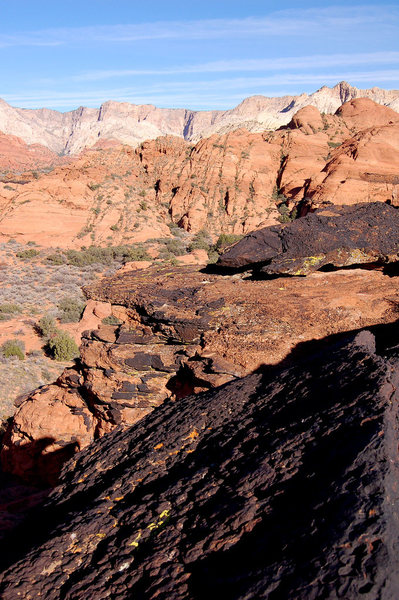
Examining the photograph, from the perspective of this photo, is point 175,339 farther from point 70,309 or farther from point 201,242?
point 201,242

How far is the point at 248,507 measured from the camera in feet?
10.0

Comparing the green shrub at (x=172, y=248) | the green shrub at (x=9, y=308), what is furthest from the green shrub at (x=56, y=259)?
the green shrub at (x=172, y=248)

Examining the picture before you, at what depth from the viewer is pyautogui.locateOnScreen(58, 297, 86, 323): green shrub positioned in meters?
18.3

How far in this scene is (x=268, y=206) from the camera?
106 feet

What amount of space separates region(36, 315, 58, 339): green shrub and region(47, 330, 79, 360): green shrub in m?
0.92

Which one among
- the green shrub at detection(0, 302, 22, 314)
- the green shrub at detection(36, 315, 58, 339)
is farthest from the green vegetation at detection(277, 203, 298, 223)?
the green shrub at detection(0, 302, 22, 314)

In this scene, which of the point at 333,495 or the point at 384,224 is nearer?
the point at 333,495

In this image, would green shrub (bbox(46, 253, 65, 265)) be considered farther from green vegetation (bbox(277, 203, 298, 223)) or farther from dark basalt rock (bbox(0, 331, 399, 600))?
dark basalt rock (bbox(0, 331, 399, 600))

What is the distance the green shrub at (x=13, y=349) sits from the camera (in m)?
14.9

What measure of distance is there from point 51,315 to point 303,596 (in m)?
18.8

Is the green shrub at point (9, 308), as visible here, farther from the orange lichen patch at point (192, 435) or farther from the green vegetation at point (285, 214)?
the green vegetation at point (285, 214)

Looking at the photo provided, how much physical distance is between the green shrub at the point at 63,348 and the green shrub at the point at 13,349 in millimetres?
1136

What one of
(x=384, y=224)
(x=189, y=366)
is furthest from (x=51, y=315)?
(x=384, y=224)

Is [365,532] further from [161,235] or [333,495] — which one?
[161,235]
